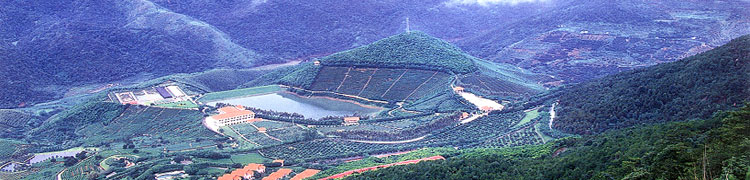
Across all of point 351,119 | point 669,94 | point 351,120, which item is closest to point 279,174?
point 351,120

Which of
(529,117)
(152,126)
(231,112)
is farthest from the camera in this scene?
(231,112)

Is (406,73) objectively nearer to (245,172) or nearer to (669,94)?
(245,172)

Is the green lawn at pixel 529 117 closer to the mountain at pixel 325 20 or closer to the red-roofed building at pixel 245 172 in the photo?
the red-roofed building at pixel 245 172

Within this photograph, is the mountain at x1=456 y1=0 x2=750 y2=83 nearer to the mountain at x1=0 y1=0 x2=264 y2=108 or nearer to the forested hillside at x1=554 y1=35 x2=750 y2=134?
the forested hillside at x1=554 y1=35 x2=750 y2=134

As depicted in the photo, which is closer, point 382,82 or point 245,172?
point 245,172

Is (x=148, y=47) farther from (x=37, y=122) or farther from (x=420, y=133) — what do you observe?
(x=420, y=133)

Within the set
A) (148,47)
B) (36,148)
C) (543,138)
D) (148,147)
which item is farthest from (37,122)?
(543,138)
